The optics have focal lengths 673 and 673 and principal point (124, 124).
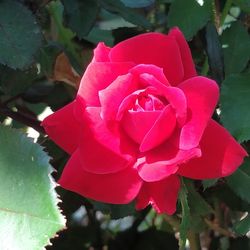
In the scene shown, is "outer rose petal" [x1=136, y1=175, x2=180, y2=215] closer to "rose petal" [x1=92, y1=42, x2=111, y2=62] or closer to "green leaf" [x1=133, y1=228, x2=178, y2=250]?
"rose petal" [x1=92, y1=42, x2=111, y2=62]

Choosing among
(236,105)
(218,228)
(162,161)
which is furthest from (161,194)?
(218,228)

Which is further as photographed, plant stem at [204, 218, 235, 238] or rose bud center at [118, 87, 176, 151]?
plant stem at [204, 218, 235, 238]

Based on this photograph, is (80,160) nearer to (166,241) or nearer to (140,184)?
(140,184)

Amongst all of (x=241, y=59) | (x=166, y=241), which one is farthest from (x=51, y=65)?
(x=166, y=241)

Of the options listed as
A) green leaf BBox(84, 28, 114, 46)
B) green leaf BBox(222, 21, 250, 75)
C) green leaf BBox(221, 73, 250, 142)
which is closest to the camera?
green leaf BBox(221, 73, 250, 142)

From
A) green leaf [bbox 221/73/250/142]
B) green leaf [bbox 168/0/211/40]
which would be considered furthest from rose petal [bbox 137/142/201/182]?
green leaf [bbox 168/0/211/40]

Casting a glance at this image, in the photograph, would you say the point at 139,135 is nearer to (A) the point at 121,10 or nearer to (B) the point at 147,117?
(B) the point at 147,117

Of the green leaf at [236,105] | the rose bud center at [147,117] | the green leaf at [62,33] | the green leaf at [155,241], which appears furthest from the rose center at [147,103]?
the green leaf at [155,241]

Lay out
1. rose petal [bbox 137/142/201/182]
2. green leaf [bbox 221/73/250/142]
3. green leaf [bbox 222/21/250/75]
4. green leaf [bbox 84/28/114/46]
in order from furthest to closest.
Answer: green leaf [bbox 84/28/114/46] < green leaf [bbox 222/21/250/75] < green leaf [bbox 221/73/250/142] < rose petal [bbox 137/142/201/182]
